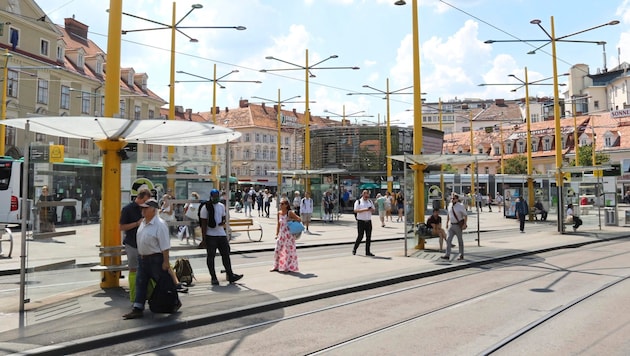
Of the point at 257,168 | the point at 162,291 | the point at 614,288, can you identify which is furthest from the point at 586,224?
the point at 257,168

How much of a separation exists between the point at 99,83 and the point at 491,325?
53747 millimetres

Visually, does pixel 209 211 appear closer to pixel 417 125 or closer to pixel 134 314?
pixel 134 314

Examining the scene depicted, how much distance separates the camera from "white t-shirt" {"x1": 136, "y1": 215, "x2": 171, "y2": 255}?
740 cm

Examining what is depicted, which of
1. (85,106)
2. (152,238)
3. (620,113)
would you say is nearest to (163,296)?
(152,238)

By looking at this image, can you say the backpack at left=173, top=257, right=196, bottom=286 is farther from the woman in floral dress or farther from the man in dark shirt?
the woman in floral dress

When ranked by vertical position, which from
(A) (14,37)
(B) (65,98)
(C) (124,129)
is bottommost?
(C) (124,129)

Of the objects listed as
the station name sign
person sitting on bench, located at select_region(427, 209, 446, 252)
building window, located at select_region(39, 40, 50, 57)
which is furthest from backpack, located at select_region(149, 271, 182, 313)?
building window, located at select_region(39, 40, 50, 57)

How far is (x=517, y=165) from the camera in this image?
2734 inches

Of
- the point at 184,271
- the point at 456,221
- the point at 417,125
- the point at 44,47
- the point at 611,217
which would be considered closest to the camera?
the point at 184,271

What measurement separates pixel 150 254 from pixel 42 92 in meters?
44.8

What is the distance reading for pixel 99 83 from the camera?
176ft

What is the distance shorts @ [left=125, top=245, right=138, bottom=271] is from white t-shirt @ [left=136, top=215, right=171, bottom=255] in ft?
2.89

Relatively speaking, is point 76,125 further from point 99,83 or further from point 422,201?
point 99,83

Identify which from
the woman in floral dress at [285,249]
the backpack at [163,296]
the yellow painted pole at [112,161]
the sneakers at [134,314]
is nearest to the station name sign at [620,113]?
the woman in floral dress at [285,249]
